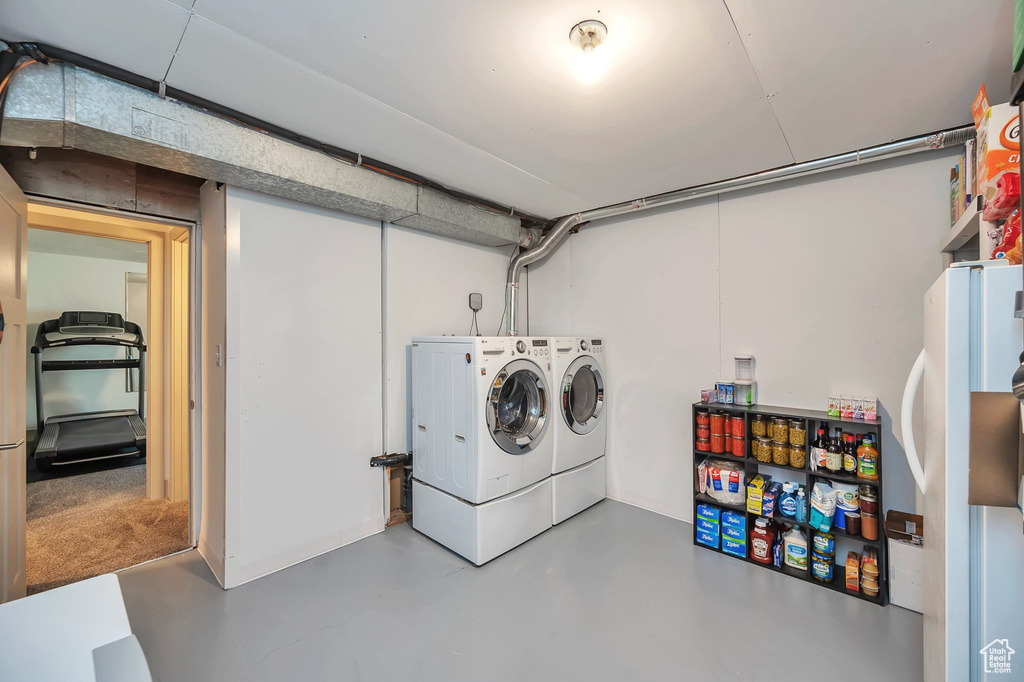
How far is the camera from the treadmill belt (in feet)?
14.2

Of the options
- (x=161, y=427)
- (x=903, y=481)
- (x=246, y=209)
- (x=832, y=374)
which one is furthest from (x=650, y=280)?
(x=161, y=427)

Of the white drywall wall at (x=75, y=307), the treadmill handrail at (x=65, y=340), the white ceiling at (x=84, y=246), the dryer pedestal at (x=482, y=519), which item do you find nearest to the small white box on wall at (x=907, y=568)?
the dryer pedestal at (x=482, y=519)

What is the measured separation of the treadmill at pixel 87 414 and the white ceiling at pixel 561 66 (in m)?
4.72

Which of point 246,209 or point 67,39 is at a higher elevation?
point 67,39

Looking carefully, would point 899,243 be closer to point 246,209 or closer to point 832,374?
point 832,374

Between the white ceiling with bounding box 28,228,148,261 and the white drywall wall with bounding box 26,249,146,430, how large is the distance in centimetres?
19

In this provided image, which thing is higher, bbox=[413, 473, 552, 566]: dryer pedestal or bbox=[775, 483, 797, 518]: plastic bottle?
bbox=[775, 483, 797, 518]: plastic bottle

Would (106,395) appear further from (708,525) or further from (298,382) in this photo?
(708,525)

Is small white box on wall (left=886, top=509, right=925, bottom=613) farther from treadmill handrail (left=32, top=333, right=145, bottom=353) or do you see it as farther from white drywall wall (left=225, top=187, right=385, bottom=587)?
treadmill handrail (left=32, top=333, right=145, bottom=353)

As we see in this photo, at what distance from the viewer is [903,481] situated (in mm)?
2330

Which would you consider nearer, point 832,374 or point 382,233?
point 832,374

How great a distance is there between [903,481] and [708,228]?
1952 mm

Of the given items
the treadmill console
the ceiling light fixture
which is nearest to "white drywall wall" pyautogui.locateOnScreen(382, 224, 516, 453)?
the ceiling light fixture

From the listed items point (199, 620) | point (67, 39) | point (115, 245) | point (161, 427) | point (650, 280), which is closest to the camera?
point (67, 39)
